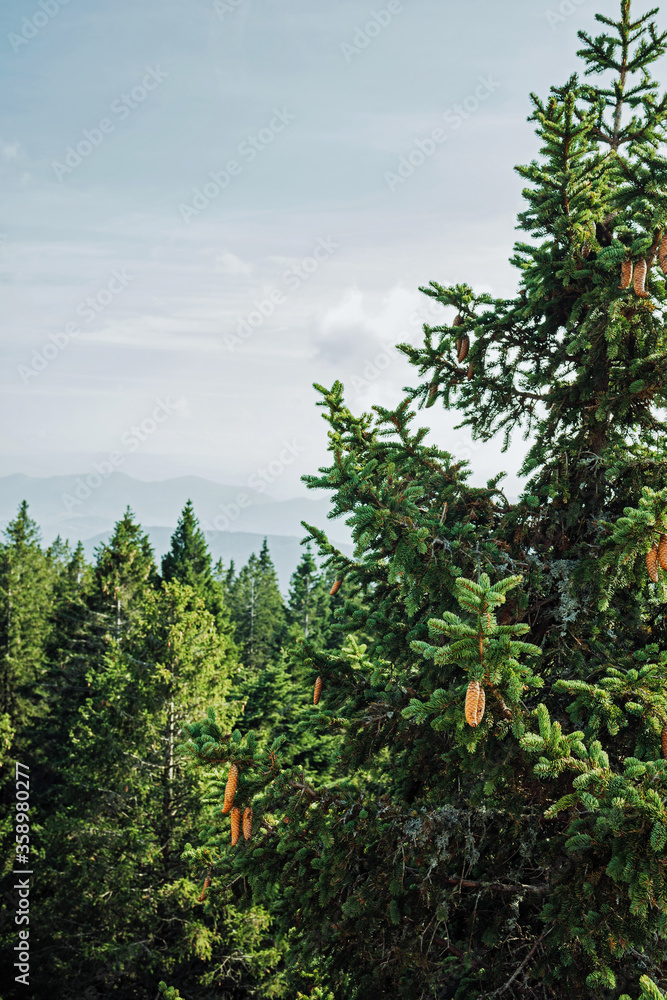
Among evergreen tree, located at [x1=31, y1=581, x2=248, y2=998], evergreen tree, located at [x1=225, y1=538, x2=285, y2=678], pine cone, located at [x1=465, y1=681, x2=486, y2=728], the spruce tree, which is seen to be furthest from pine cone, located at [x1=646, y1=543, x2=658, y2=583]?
evergreen tree, located at [x1=225, y1=538, x2=285, y2=678]

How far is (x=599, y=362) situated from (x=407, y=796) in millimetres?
4912

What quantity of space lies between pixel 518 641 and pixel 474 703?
37.8 inches

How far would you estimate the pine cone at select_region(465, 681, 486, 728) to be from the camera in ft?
12.6

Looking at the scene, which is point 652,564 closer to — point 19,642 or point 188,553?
point 19,642

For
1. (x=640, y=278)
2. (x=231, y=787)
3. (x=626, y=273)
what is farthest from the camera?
(x=626, y=273)

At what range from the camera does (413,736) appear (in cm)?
705

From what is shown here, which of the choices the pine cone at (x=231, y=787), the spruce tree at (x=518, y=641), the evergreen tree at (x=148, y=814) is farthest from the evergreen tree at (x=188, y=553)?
the pine cone at (x=231, y=787)

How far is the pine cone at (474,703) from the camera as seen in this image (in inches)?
151

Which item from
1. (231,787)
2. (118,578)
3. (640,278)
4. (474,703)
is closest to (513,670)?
(474,703)

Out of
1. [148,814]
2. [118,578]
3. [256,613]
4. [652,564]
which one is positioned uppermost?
[256,613]

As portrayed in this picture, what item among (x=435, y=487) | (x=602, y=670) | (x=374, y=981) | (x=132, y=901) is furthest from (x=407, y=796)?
(x=132, y=901)

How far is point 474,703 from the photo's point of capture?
388 cm

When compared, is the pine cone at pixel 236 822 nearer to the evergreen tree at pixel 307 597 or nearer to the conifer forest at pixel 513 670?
the conifer forest at pixel 513 670

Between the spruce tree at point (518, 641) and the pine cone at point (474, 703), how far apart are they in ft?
0.82
